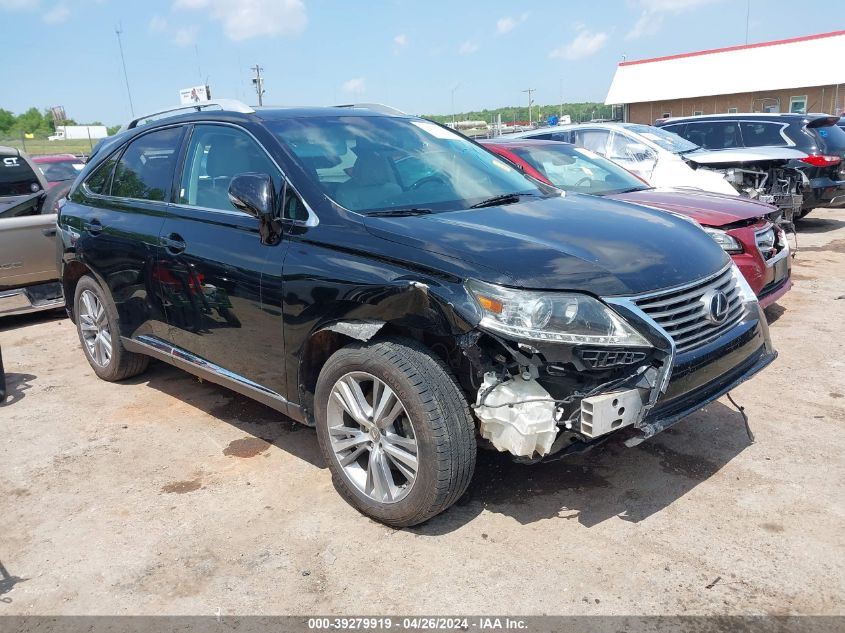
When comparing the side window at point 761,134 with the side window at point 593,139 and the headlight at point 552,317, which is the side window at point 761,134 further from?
the headlight at point 552,317

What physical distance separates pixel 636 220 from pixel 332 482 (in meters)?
2.07

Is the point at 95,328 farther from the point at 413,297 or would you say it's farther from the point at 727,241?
the point at 727,241

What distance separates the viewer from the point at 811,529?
10.1ft

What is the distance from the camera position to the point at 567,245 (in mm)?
3094

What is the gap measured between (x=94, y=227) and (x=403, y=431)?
3030 mm

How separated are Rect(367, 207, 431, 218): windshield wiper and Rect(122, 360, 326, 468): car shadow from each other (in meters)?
1.46

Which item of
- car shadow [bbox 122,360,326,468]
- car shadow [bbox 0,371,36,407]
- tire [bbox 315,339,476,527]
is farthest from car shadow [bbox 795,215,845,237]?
car shadow [bbox 0,371,36,407]

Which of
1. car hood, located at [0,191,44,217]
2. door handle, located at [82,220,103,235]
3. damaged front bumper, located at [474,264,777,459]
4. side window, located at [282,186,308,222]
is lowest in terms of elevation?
damaged front bumper, located at [474,264,777,459]

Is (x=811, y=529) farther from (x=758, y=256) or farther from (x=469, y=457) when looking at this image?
(x=758, y=256)

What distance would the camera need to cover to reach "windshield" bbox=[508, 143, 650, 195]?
692 cm

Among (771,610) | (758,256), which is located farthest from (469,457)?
(758,256)

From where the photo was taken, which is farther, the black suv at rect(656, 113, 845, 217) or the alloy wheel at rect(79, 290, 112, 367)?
the black suv at rect(656, 113, 845, 217)

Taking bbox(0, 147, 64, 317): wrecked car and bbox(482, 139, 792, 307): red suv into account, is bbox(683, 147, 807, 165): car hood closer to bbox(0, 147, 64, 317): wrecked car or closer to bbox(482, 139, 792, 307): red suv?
bbox(482, 139, 792, 307): red suv

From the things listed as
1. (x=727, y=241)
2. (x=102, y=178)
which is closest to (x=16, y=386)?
(x=102, y=178)
